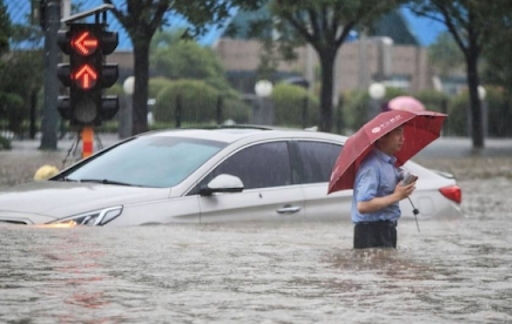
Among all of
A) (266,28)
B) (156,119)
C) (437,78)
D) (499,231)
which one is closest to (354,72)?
(437,78)

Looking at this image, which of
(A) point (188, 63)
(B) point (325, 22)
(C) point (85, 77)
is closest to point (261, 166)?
(C) point (85, 77)

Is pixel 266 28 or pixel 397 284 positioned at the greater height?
pixel 266 28

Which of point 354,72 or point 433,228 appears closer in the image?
point 433,228

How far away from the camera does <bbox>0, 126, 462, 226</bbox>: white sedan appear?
12953 millimetres

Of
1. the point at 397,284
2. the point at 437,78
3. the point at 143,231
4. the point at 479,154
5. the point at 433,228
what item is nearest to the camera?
the point at 397,284

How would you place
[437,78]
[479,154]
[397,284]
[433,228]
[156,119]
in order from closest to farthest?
[397,284]
[433,228]
[479,154]
[156,119]
[437,78]

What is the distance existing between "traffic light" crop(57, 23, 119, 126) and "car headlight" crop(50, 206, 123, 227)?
6321 millimetres

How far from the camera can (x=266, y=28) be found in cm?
4297

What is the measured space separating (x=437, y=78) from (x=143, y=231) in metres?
82.1

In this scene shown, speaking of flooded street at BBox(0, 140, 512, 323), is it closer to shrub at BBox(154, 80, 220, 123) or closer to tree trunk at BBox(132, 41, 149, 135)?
tree trunk at BBox(132, 41, 149, 135)

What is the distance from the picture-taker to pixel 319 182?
14594mm

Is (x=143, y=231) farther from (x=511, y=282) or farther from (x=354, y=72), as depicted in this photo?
(x=354, y=72)

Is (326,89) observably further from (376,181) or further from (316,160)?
(376,181)

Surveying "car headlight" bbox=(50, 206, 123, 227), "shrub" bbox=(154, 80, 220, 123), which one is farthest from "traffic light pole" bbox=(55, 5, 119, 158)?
"shrub" bbox=(154, 80, 220, 123)
